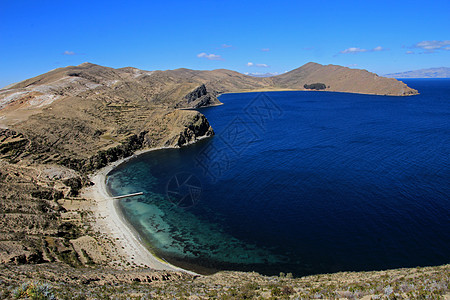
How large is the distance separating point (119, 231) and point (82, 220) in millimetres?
6956

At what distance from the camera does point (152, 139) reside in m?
90.9

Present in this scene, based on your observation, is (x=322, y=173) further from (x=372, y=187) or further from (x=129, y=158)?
(x=129, y=158)

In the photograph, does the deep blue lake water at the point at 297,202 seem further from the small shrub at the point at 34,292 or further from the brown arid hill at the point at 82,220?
the small shrub at the point at 34,292

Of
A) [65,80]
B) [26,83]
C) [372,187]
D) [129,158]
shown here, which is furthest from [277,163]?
[26,83]

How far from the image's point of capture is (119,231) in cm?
4128

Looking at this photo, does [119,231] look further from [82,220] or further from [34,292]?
[34,292]

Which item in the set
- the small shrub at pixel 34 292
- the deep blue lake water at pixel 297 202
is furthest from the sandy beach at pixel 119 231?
the small shrub at pixel 34 292

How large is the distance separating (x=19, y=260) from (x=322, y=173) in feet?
172

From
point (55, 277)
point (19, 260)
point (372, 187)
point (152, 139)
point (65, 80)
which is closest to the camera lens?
point (55, 277)

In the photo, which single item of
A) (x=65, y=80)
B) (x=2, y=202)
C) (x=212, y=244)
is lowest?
(x=212, y=244)

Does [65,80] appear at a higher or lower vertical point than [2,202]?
higher

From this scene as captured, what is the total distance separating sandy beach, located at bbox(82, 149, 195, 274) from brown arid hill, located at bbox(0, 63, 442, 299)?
954 millimetres

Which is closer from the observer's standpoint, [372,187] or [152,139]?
[372,187]

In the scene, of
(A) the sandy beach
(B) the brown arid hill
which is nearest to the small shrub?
(B) the brown arid hill
